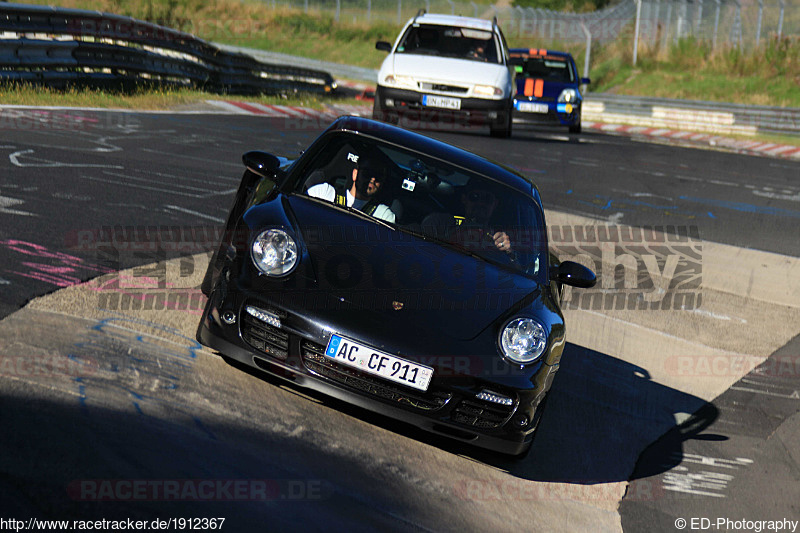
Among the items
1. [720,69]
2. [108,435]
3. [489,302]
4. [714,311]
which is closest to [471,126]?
[714,311]

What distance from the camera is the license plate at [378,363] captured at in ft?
13.2

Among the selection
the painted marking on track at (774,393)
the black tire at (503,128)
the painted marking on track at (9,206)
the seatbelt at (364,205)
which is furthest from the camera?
the black tire at (503,128)

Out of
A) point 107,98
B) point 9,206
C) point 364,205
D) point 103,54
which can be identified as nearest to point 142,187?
point 9,206

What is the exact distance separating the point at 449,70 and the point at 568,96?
685 cm

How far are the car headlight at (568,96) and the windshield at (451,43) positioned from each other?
5594 mm

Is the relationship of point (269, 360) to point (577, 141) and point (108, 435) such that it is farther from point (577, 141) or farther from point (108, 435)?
point (577, 141)

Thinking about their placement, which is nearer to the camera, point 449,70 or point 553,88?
point 449,70

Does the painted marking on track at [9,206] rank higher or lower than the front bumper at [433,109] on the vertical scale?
lower

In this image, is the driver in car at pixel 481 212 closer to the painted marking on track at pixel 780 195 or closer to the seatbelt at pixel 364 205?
the seatbelt at pixel 364 205

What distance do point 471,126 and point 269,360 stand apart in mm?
11145

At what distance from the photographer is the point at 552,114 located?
20.5m

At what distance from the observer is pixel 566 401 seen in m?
5.45

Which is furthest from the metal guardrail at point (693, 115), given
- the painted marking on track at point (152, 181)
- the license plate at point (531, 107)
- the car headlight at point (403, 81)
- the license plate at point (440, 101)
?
the painted marking on track at point (152, 181)

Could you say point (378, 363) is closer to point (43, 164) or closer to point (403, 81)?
point (43, 164)
